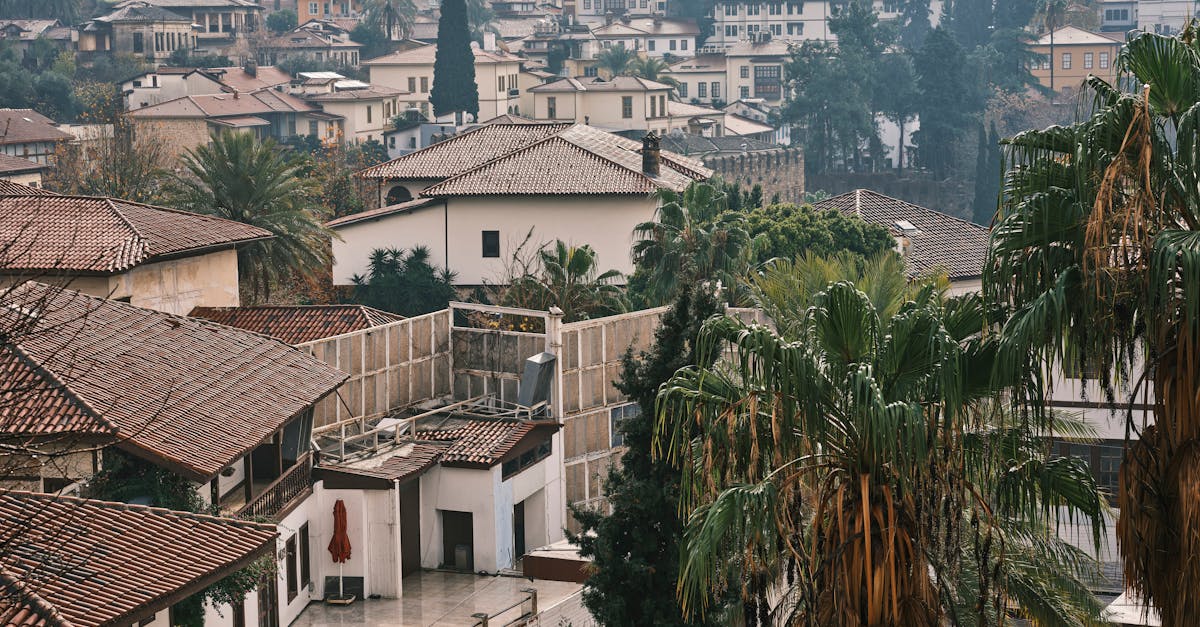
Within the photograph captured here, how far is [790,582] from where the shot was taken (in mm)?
13469

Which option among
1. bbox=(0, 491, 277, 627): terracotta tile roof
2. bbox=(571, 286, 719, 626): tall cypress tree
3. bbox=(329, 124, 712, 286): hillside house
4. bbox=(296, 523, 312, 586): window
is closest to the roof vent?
bbox=(329, 124, 712, 286): hillside house

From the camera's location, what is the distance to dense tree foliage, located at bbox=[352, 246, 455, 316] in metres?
54.2

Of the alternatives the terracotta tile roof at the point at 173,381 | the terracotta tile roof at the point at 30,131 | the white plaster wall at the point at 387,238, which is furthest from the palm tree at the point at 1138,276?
the terracotta tile roof at the point at 30,131

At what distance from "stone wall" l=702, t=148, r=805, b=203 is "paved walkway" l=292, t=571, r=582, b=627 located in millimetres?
70007

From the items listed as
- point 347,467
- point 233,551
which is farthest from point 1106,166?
point 347,467

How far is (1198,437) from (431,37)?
473ft

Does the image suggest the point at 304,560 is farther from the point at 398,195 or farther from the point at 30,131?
the point at 30,131

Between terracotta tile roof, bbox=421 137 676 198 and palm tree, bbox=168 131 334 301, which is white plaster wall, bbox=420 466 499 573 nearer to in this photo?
palm tree, bbox=168 131 334 301

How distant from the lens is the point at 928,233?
61.5m

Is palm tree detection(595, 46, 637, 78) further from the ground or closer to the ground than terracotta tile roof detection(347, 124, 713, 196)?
further from the ground

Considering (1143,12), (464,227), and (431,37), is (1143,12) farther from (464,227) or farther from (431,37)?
(464,227)

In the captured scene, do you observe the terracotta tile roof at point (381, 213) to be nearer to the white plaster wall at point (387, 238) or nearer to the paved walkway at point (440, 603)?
the white plaster wall at point (387, 238)

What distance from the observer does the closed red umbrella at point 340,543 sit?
28.6 metres

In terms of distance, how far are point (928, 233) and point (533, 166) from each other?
14.3 metres
